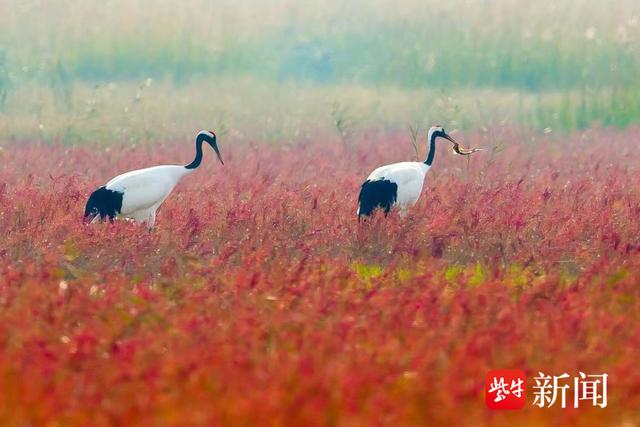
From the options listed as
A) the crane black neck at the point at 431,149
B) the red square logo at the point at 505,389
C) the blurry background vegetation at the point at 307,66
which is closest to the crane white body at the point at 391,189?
the crane black neck at the point at 431,149

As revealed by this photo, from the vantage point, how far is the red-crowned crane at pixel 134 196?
10.2m

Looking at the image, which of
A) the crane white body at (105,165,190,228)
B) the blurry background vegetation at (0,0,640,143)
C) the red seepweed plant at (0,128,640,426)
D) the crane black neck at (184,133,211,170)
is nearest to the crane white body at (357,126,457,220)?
the red seepweed plant at (0,128,640,426)

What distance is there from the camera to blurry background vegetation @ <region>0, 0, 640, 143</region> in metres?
18.2

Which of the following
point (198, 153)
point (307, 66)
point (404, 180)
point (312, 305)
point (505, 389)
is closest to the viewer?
point (505, 389)

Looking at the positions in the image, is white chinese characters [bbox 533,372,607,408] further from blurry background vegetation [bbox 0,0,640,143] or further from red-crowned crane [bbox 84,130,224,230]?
blurry background vegetation [bbox 0,0,640,143]

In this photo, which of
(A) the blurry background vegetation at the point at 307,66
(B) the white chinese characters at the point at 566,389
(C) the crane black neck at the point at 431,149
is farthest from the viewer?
(A) the blurry background vegetation at the point at 307,66

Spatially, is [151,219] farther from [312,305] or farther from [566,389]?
[566,389]

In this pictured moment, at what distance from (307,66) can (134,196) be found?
13761mm

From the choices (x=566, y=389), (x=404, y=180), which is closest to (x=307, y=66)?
(x=404, y=180)

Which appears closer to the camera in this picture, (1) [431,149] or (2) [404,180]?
(2) [404,180]

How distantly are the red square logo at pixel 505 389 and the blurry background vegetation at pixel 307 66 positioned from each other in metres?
11.1

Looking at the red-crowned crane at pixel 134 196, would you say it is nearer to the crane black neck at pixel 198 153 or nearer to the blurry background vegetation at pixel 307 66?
the crane black neck at pixel 198 153

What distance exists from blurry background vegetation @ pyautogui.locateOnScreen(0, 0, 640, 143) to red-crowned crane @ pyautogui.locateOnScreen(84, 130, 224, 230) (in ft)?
18.9

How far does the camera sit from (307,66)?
78.1 ft
